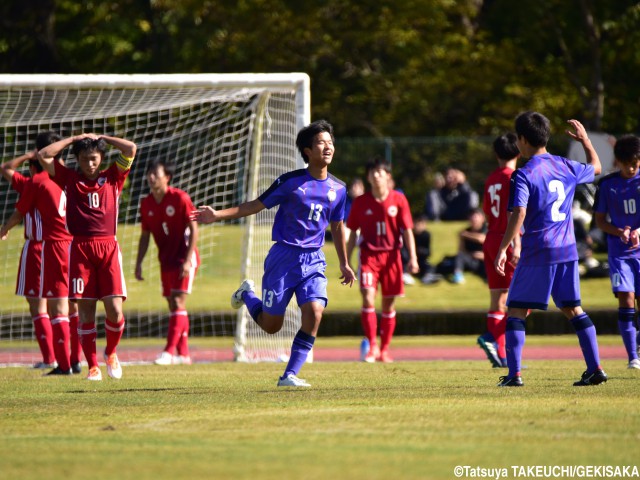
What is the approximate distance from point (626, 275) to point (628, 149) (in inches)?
47.4

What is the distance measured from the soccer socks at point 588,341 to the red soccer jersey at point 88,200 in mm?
4195

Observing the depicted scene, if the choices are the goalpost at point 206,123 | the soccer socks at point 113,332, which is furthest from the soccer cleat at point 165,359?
the soccer socks at point 113,332

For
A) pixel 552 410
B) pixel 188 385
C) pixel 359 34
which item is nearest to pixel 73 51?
pixel 359 34

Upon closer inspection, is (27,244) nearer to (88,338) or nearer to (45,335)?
(45,335)

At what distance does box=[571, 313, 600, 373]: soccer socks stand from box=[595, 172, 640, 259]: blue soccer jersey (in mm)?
2212

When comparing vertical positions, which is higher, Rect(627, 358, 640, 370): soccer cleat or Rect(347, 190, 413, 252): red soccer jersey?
Rect(347, 190, 413, 252): red soccer jersey

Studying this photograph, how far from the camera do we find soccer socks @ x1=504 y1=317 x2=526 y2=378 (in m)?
9.13

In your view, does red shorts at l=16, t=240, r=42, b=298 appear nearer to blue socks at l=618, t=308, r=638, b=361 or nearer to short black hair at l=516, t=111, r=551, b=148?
short black hair at l=516, t=111, r=551, b=148

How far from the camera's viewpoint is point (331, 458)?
5.84m

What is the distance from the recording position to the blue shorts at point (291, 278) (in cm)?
926

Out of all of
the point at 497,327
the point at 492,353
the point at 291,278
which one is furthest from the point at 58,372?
the point at 497,327

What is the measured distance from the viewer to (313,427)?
22.7 ft

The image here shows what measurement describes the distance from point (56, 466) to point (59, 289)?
235 inches

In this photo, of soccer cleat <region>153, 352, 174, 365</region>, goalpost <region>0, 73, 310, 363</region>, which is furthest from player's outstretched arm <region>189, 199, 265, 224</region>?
soccer cleat <region>153, 352, 174, 365</region>
